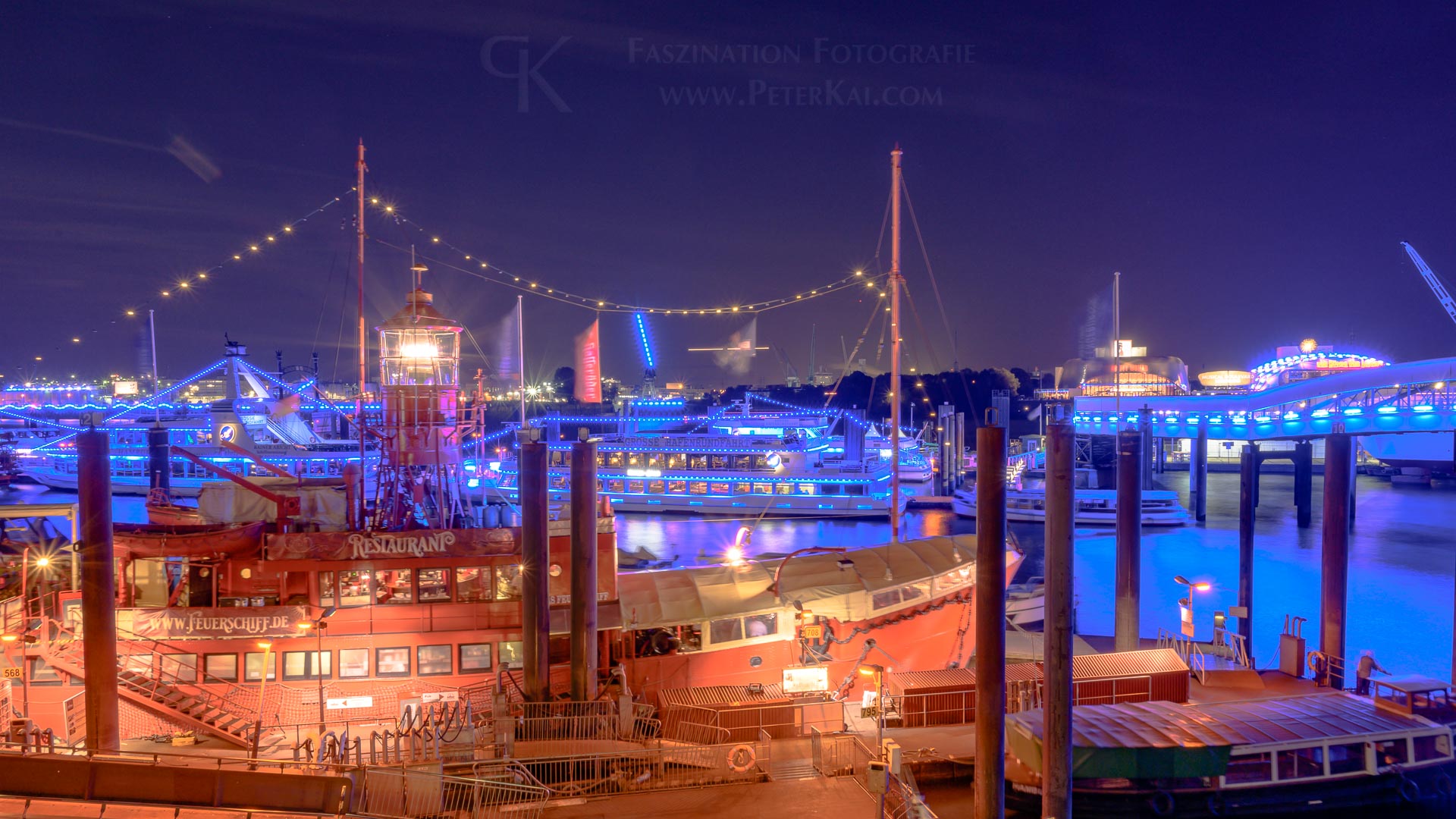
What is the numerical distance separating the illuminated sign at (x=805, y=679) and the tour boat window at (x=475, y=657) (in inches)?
204

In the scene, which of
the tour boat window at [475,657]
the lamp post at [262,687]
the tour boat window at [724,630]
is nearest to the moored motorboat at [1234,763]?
the tour boat window at [724,630]

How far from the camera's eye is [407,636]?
1363cm

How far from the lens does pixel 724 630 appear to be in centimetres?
1405

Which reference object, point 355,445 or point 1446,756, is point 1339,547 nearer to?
point 1446,756

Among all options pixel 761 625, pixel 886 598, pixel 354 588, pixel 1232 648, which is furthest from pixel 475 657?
pixel 1232 648

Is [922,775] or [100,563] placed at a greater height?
[100,563]

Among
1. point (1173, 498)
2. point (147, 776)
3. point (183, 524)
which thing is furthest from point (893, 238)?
point (1173, 498)

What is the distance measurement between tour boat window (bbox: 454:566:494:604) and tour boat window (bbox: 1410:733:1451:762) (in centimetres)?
1436

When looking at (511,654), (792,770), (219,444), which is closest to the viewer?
(792,770)

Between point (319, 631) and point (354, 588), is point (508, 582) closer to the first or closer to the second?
point (354, 588)

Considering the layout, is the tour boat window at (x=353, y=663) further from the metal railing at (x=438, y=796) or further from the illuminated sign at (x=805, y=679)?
the illuminated sign at (x=805, y=679)

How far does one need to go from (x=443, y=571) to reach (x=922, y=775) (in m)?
8.61

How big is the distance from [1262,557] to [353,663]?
120 ft

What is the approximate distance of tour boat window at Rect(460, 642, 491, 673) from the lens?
1376 cm
